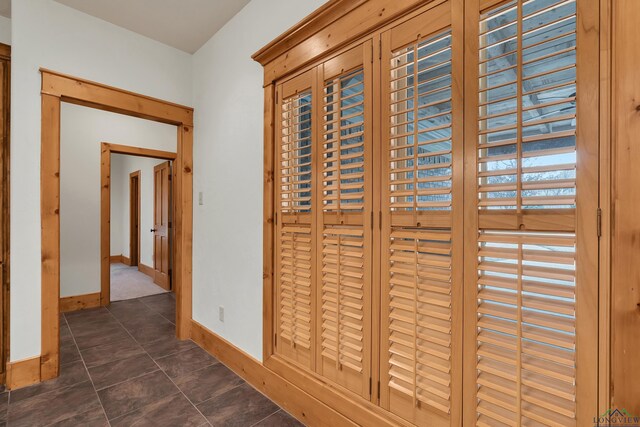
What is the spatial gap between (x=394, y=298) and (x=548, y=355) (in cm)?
58

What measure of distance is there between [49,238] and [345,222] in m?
2.23

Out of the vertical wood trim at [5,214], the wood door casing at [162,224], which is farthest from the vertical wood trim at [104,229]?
the vertical wood trim at [5,214]

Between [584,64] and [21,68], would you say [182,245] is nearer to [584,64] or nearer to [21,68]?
[21,68]

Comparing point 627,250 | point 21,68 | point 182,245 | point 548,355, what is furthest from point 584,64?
point 21,68

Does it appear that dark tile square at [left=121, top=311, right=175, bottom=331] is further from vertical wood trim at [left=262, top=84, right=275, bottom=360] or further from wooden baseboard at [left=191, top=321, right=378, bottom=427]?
vertical wood trim at [left=262, top=84, right=275, bottom=360]

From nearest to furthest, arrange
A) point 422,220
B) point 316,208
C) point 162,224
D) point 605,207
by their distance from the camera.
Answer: point 605,207
point 422,220
point 316,208
point 162,224

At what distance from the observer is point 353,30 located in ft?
5.10

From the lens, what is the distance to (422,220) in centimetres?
131

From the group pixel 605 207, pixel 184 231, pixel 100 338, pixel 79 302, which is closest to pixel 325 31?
pixel 605 207

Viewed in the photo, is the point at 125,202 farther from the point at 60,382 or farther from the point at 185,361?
the point at 185,361

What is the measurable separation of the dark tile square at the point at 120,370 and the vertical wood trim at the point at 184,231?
46cm

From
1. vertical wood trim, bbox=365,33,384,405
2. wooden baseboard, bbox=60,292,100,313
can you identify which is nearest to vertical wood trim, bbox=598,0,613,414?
vertical wood trim, bbox=365,33,384,405

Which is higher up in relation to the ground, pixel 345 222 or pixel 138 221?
pixel 345 222

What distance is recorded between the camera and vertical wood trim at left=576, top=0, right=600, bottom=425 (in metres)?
0.91
